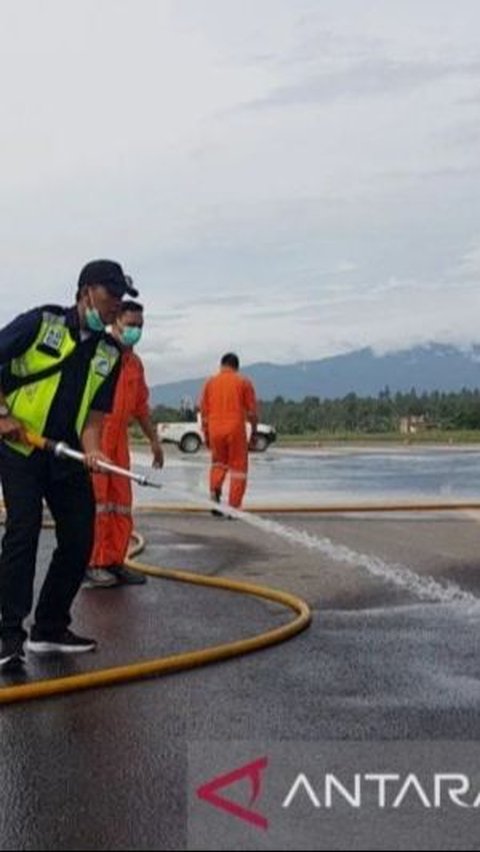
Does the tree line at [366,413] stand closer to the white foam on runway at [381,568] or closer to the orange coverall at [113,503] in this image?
the white foam on runway at [381,568]

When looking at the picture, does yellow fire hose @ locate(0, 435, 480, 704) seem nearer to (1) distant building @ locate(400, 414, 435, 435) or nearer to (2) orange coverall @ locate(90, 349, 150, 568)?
(2) orange coverall @ locate(90, 349, 150, 568)

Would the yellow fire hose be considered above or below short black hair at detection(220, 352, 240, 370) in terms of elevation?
below

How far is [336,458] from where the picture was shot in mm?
27578

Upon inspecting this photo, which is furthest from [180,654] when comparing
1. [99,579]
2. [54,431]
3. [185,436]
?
[185,436]

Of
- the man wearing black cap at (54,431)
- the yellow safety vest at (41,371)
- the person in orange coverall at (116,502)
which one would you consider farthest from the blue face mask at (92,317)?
the person in orange coverall at (116,502)

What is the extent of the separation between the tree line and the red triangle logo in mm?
42397

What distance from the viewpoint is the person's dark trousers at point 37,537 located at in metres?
5.73

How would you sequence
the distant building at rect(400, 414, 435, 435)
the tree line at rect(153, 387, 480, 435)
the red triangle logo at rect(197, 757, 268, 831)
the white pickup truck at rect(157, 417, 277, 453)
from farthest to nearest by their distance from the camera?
the tree line at rect(153, 387, 480, 435)
the distant building at rect(400, 414, 435, 435)
the white pickup truck at rect(157, 417, 277, 453)
the red triangle logo at rect(197, 757, 268, 831)

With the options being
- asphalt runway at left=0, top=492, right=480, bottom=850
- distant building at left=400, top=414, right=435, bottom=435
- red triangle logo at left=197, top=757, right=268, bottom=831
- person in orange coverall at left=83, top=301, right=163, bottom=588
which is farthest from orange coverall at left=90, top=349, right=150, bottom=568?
distant building at left=400, top=414, right=435, bottom=435

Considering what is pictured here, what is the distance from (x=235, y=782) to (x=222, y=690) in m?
1.20

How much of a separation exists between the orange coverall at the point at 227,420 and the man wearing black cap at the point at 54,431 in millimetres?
6481

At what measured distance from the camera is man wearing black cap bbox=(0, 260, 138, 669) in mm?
5691

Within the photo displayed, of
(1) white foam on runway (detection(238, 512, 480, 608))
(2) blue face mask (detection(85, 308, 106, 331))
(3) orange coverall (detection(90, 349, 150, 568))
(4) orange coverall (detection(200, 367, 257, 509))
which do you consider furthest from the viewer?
(4) orange coverall (detection(200, 367, 257, 509))

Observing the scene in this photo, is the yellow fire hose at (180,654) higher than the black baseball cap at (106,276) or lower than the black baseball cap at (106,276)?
lower
